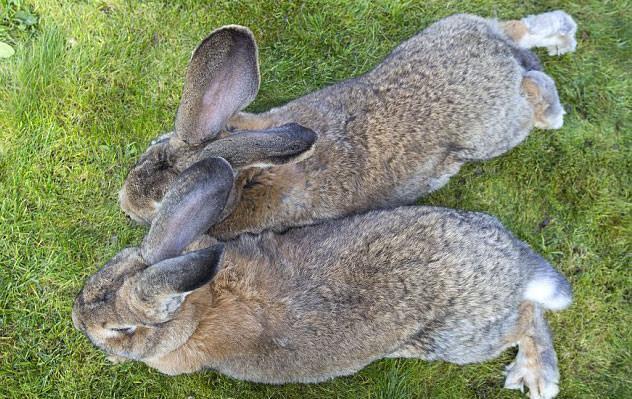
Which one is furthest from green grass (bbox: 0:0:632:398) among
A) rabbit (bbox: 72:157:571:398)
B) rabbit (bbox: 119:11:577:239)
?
rabbit (bbox: 72:157:571:398)

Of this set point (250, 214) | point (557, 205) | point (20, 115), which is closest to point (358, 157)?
point (250, 214)

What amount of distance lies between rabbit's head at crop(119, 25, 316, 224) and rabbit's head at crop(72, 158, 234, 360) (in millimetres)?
280

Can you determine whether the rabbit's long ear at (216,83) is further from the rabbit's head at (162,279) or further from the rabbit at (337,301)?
the rabbit's head at (162,279)

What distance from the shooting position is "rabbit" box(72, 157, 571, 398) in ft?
11.3

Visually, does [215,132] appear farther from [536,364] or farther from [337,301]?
[536,364]

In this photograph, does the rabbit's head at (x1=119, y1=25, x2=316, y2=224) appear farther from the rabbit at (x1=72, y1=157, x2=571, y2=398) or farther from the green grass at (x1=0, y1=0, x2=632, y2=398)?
the green grass at (x1=0, y1=0, x2=632, y2=398)

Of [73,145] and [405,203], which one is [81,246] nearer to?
[73,145]

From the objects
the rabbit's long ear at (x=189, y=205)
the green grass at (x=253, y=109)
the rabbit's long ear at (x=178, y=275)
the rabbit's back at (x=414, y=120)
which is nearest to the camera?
the rabbit's long ear at (x=178, y=275)

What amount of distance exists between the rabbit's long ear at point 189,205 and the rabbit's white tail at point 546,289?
6.59 feet

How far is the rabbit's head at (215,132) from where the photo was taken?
3383mm

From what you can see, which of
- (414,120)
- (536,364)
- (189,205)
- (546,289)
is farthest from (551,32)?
(189,205)

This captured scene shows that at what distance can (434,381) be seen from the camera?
445 cm

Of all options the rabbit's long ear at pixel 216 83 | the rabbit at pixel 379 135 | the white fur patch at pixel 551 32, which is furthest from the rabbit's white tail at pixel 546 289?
the rabbit's long ear at pixel 216 83

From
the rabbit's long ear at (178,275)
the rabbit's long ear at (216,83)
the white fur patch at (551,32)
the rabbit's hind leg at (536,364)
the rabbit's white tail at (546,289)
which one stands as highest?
the rabbit's long ear at (216,83)
